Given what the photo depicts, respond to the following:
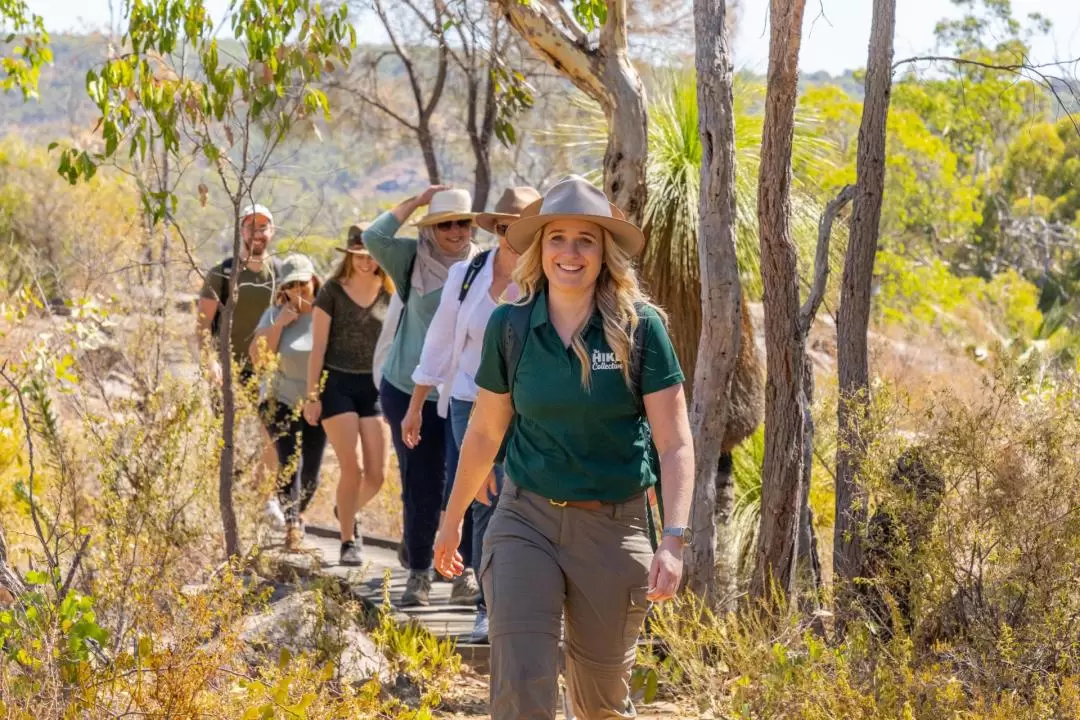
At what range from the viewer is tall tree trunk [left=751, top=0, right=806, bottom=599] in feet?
18.2

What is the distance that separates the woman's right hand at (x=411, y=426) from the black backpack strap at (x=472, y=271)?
0.63 m

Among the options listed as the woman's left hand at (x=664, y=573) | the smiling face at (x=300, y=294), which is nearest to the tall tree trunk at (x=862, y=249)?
the woman's left hand at (x=664, y=573)

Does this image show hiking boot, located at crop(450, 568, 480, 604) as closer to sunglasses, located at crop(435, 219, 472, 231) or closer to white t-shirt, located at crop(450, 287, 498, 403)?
white t-shirt, located at crop(450, 287, 498, 403)

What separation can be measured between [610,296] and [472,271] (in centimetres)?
206

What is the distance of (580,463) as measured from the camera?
378 cm

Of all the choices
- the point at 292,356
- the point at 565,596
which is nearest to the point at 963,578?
the point at 565,596

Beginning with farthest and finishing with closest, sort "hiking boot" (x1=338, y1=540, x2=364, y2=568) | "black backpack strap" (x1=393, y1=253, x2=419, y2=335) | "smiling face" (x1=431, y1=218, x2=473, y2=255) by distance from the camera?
"hiking boot" (x1=338, y1=540, x2=364, y2=568) → "black backpack strap" (x1=393, y1=253, x2=419, y2=335) → "smiling face" (x1=431, y1=218, x2=473, y2=255)

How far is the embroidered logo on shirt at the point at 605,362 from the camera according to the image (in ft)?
12.4

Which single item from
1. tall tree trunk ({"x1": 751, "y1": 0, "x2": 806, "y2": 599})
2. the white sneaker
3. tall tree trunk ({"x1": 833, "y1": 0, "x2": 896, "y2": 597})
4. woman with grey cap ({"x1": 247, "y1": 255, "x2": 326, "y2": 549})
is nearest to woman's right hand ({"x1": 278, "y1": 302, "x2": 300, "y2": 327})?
woman with grey cap ({"x1": 247, "y1": 255, "x2": 326, "y2": 549})

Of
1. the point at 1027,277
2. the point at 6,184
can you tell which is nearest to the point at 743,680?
the point at 6,184

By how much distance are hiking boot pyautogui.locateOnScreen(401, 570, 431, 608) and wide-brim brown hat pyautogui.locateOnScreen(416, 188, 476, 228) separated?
169cm

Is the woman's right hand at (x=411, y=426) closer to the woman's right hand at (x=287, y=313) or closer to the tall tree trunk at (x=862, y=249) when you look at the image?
the tall tree trunk at (x=862, y=249)

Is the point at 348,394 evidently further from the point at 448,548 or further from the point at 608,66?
the point at 448,548

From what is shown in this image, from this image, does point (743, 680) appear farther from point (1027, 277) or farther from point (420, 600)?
point (1027, 277)
